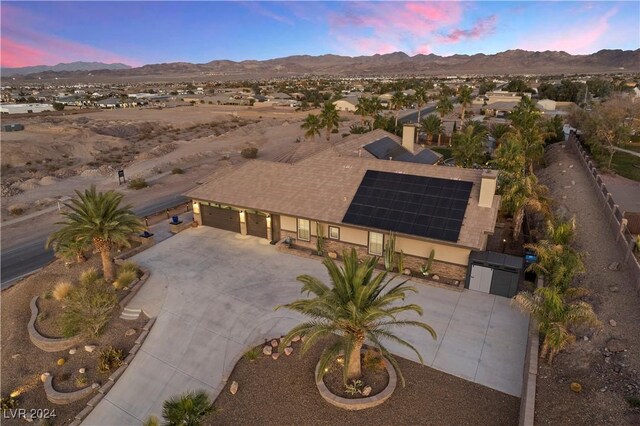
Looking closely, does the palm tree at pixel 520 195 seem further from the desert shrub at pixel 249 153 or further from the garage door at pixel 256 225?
the desert shrub at pixel 249 153

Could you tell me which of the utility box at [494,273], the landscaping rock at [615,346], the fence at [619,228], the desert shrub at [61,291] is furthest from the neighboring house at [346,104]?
the landscaping rock at [615,346]

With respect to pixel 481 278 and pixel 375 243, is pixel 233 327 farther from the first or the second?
pixel 481 278

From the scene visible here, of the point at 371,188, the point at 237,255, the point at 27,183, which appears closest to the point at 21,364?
the point at 237,255

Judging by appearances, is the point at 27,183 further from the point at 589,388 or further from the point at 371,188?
the point at 589,388

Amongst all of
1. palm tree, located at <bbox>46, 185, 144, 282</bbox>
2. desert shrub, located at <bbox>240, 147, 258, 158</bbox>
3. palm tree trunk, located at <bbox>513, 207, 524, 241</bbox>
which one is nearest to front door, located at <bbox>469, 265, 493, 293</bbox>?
palm tree trunk, located at <bbox>513, 207, 524, 241</bbox>

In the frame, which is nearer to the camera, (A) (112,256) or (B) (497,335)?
(B) (497,335)

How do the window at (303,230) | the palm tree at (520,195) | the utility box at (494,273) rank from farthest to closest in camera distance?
the window at (303,230), the palm tree at (520,195), the utility box at (494,273)

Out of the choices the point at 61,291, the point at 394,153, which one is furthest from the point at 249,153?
the point at 61,291
